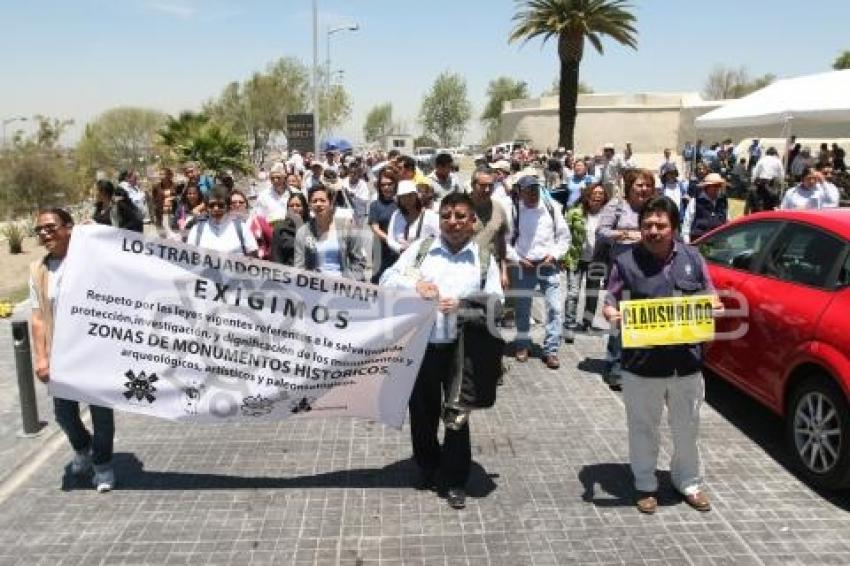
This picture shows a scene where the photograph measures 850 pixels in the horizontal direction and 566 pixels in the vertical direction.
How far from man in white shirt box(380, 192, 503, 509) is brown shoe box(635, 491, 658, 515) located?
1.03 m

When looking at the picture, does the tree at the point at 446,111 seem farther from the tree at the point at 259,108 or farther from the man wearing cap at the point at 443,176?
the man wearing cap at the point at 443,176

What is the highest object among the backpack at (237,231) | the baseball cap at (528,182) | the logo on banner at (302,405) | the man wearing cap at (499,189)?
the baseball cap at (528,182)

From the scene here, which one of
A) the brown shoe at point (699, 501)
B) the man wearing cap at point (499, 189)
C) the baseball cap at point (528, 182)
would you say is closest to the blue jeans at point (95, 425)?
the brown shoe at point (699, 501)

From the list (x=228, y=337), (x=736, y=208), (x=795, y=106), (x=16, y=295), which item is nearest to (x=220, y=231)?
(x=228, y=337)

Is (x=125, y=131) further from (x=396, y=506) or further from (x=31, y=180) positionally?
(x=396, y=506)

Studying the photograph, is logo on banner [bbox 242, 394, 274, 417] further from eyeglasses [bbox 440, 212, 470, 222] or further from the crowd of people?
eyeglasses [bbox 440, 212, 470, 222]

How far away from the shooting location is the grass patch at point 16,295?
1206 centimetres

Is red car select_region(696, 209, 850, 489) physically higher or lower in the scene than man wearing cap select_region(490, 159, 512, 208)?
lower

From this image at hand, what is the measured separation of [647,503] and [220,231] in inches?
156

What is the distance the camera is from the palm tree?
3325 centimetres

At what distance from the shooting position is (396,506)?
14.8ft

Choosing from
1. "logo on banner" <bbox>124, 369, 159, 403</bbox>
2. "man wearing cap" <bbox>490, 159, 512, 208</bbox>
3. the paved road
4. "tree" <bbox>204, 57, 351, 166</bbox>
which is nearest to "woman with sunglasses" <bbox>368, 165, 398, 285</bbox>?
"man wearing cap" <bbox>490, 159, 512, 208</bbox>

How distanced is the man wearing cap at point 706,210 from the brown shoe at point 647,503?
5699 millimetres

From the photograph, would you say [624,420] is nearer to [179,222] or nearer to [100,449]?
[100,449]
